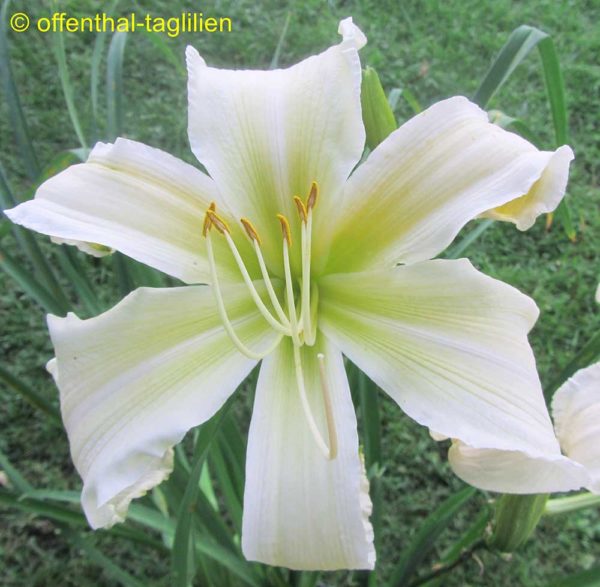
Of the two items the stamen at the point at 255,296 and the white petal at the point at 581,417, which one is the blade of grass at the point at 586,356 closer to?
the white petal at the point at 581,417

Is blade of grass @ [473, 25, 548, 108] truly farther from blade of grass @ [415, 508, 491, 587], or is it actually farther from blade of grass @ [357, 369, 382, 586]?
blade of grass @ [415, 508, 491, 587]

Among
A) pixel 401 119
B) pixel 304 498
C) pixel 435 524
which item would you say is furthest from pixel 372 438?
pixel 401 119

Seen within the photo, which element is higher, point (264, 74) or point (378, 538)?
point (264, 74)

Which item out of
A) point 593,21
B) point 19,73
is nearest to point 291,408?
point 19,73

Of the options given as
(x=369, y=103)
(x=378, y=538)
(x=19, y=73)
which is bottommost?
(x=378, y=538)

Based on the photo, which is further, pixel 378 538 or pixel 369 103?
pixel 378 538

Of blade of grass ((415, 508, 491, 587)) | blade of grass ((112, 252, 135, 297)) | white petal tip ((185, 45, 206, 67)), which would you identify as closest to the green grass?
blade of grass ((415, 508, 491, 587))

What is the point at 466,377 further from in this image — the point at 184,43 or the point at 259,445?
the point at 184,43

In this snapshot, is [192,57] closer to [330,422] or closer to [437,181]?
[437,181]
